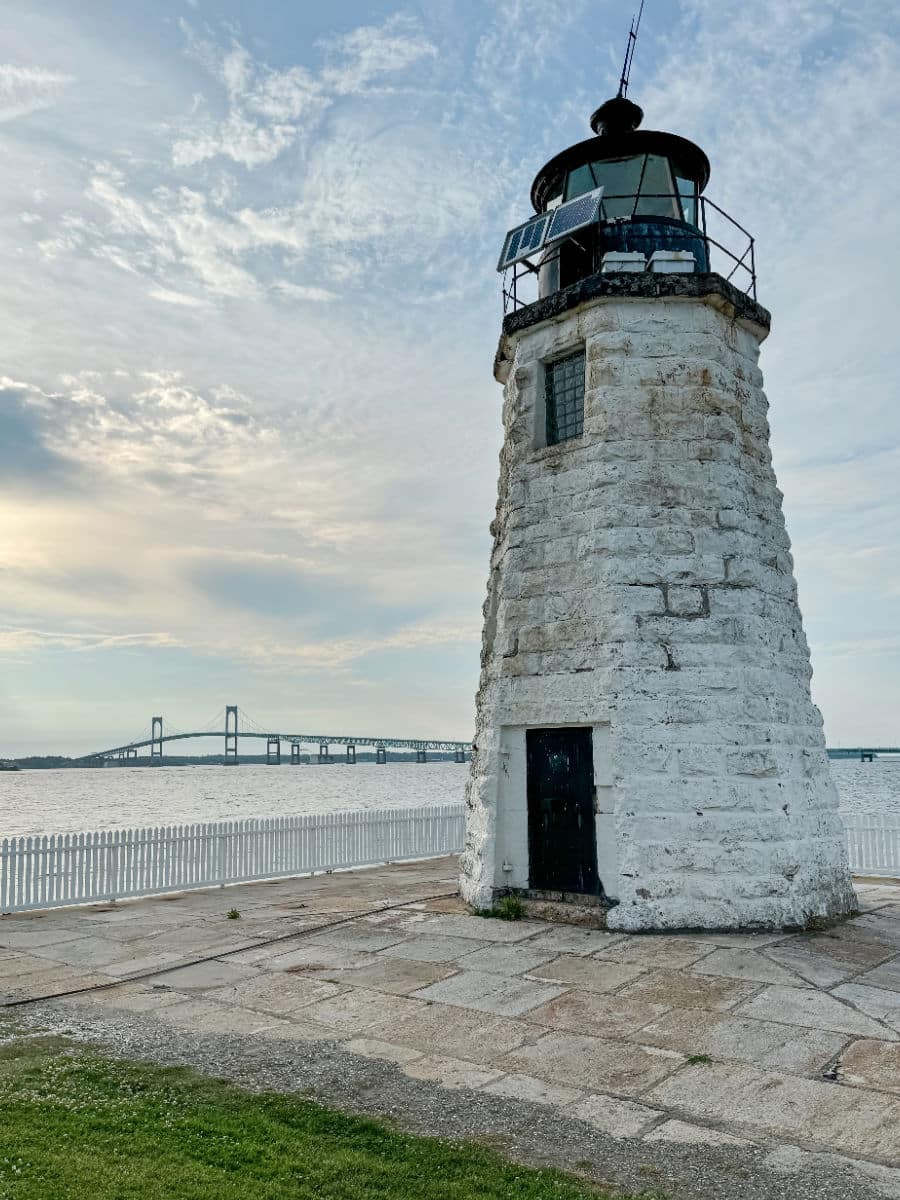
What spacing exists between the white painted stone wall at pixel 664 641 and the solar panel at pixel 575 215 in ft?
3.28

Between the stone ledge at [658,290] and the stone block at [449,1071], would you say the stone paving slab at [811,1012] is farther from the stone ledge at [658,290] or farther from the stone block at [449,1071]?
the stone ledge at [658,290]

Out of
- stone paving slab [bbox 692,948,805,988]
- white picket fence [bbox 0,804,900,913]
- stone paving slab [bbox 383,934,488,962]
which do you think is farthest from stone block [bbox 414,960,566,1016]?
white picket fence [bbox 0,804,900,913]

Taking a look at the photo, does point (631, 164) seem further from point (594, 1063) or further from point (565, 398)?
point (594, 1063)

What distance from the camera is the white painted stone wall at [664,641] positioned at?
972cm

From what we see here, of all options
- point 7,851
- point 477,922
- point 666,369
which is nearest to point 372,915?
point 477,922

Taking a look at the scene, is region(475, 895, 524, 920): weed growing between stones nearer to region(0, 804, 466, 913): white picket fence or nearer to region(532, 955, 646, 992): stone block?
region(532, 955, 646, 992): stone block

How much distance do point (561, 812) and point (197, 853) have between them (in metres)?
6.29

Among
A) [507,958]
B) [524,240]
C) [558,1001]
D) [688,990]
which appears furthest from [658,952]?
[524,240]

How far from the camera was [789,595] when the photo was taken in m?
11.1

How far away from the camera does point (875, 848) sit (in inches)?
577

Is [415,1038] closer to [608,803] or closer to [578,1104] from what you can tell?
[578,1104]

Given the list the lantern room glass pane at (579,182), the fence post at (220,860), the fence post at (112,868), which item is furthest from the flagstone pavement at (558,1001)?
the lantern room glass pane at (579,182)

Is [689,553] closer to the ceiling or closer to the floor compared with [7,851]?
closer to the ceiling

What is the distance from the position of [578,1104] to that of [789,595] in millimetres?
7328
